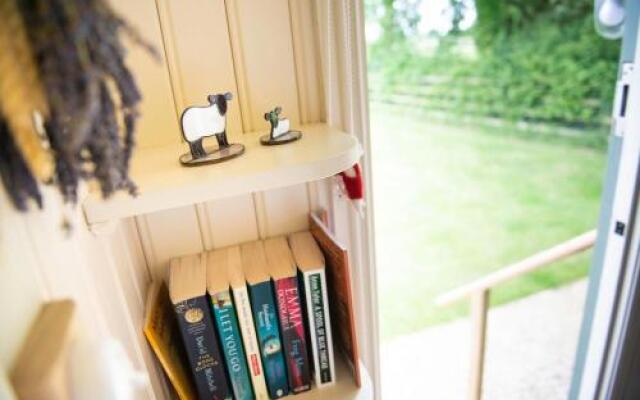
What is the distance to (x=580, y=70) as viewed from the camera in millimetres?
3875

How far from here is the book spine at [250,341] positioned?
0.56 m

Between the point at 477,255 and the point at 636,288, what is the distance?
2086 millimetres

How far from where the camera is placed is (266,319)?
583 millimetres

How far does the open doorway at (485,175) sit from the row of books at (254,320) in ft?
4.73

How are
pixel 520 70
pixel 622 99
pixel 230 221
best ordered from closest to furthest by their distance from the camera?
pixel 230 221 < pixel 622 99 < pixel 520 70

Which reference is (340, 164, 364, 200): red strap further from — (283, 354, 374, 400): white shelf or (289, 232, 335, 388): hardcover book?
(283, 354, 374, 400): white shelf

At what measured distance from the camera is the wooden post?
1.27 m

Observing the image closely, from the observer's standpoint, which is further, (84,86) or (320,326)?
(320,326)

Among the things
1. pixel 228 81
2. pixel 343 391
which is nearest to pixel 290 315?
pixel 343 391

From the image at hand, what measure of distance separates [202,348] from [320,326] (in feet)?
0.57

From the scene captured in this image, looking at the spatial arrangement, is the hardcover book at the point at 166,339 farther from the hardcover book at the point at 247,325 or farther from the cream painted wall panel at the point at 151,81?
the cream painted wall panel at the point at 151,81

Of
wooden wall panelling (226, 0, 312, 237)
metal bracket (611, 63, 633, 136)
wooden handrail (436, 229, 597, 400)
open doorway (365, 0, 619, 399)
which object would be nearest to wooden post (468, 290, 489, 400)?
wooden handrail (436, 229, 597, 400)

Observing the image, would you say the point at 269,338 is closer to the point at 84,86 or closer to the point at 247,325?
the point at 247,325

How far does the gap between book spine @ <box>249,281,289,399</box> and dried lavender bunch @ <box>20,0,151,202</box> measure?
0.34 metres
